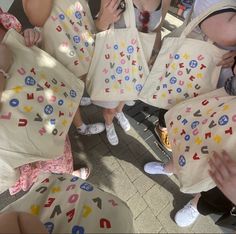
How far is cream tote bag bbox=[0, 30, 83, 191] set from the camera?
3.47ft

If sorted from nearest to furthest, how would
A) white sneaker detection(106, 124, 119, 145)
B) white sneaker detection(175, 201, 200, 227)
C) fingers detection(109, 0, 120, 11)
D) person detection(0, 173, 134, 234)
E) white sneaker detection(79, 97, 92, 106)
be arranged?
1. person detection(0, 173, 134, 234)
2. fingers detection(109, 0, 120, 11)
3. white sneaker detection(175, 201, 200, 227)
4. white sneaker detection(106, 124, 119, 145)
5. white sneaker detection(79, 97, 92, 106)

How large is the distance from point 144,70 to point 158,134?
2.51ft

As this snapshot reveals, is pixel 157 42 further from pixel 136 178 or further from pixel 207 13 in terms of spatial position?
pixel 136 178

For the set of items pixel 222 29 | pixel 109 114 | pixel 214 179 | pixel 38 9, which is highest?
pixel 222 29

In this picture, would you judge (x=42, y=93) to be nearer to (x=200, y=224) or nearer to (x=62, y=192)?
(x=62, y=192)

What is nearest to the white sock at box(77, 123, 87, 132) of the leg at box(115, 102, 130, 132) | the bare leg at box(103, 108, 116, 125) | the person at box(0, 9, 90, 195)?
the bare leg at box(103, 108, 116, 125)

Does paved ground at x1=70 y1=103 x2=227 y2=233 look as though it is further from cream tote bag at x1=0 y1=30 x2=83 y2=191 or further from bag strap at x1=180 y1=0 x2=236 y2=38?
bag strap at x1=180 y1=0 x2=236 y2=38

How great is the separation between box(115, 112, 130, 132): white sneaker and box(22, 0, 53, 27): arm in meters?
1.05

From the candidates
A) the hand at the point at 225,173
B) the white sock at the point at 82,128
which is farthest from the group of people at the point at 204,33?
the white sock at the point at 82,128

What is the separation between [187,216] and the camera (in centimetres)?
172

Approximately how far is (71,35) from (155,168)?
3.78ft

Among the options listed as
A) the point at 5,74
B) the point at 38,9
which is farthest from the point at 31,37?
the point at 5,74

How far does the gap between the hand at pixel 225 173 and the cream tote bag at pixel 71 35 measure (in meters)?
0.87

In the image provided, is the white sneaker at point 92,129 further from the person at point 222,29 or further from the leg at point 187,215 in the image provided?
the person at point 222,29
